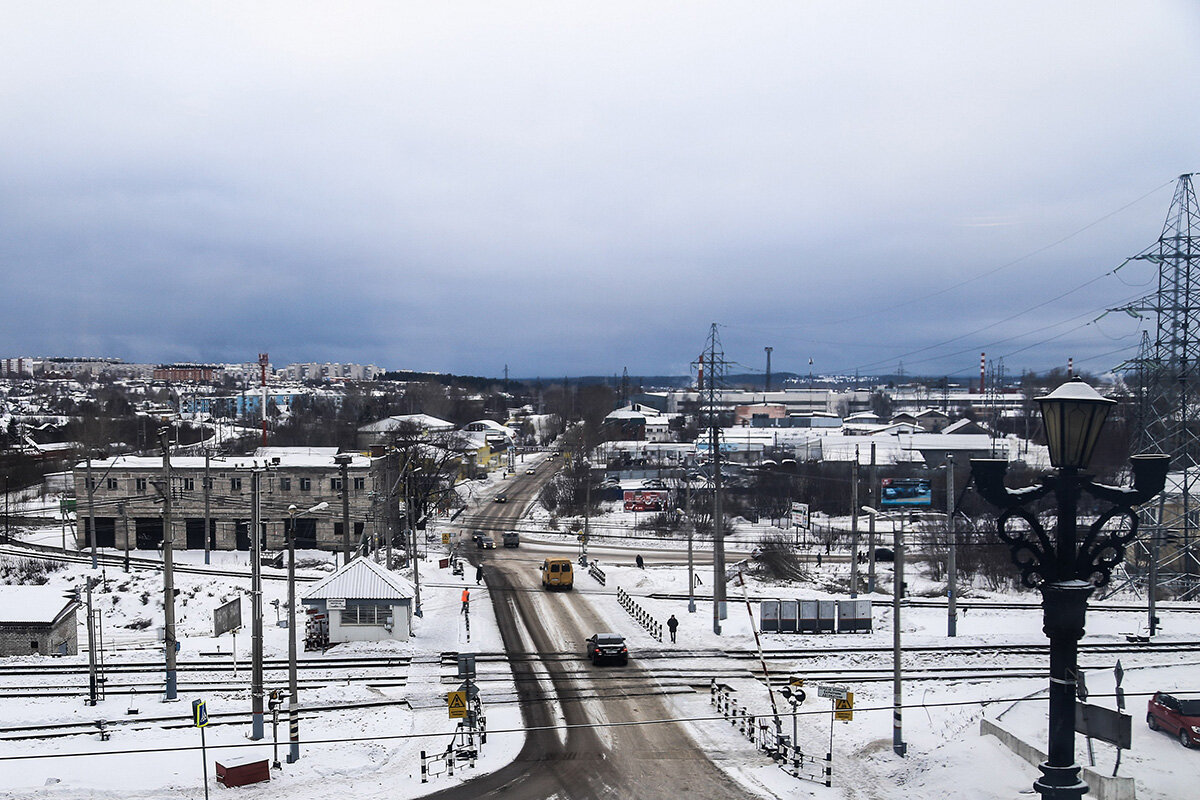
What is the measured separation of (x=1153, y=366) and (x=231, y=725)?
33.0m

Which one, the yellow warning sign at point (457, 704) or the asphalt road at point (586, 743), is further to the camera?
the yellow warning sign at point (457, 704)

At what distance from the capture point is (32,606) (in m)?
27.8

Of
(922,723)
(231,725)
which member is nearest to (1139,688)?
(922,723)

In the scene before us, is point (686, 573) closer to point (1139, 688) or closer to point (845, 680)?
point (845, 680)

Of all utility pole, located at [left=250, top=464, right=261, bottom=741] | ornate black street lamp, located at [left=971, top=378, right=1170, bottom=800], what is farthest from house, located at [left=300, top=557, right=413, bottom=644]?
ornate black street lamp, located at [left=971, top=378, right=1170, bottom=800]

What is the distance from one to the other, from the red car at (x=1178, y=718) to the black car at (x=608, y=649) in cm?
1294

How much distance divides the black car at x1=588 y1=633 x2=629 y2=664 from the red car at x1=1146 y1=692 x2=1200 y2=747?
12.9 metres

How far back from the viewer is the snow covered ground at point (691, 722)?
15930mm

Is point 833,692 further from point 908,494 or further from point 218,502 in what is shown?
point 908,494

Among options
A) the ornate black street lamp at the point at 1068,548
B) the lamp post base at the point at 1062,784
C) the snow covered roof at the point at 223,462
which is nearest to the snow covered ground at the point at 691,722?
the lamp post base at the point at 1062,784

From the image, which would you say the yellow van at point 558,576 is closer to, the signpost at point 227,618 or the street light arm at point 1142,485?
the signpost at point 227,618

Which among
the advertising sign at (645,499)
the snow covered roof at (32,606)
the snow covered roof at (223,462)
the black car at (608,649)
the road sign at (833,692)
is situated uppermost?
the snow covered roof at (223,462)

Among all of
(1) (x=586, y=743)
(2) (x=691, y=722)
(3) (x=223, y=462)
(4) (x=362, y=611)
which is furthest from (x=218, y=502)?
(2) (x=691, y=722)

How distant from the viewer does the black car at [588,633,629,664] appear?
80.5 ft
